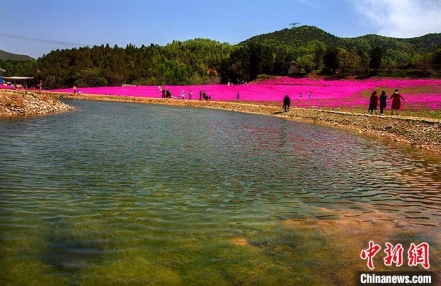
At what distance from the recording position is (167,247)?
21.2 ft

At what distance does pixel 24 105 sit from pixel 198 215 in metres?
32.6

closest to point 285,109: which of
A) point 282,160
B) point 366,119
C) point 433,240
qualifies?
point 366,119

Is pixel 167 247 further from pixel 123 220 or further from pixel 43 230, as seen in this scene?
pixel 43 230

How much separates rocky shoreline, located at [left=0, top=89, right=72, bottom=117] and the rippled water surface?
720 inches

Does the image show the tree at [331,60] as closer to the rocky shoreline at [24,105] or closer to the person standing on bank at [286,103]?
the person standing on bank at [286,103]

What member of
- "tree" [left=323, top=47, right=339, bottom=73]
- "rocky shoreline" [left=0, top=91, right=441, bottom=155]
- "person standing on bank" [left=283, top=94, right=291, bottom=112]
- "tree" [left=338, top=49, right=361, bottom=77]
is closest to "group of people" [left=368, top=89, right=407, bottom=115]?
"rocky shoreline" [left=0, top=91, right=441, bottom=155]

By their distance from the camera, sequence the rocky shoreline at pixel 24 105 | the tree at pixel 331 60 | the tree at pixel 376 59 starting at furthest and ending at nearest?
1. the tree at pixel 331 60
2. the tree at pixel 376 59
3. the rocky shoreline at pixel 24 105

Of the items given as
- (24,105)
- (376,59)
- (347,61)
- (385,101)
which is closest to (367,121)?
(385,101)

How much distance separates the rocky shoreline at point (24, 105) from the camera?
32.0 meters

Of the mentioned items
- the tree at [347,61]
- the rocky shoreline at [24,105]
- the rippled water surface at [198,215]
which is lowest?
the rippled water surface at [198,215]

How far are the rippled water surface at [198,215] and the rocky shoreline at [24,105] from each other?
1828 cm

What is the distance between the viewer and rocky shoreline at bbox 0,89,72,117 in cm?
3200

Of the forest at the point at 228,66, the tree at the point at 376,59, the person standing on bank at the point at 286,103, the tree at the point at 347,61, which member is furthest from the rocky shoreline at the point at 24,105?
the tree at the point at 376,59

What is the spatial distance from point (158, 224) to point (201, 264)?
6.25 ft
